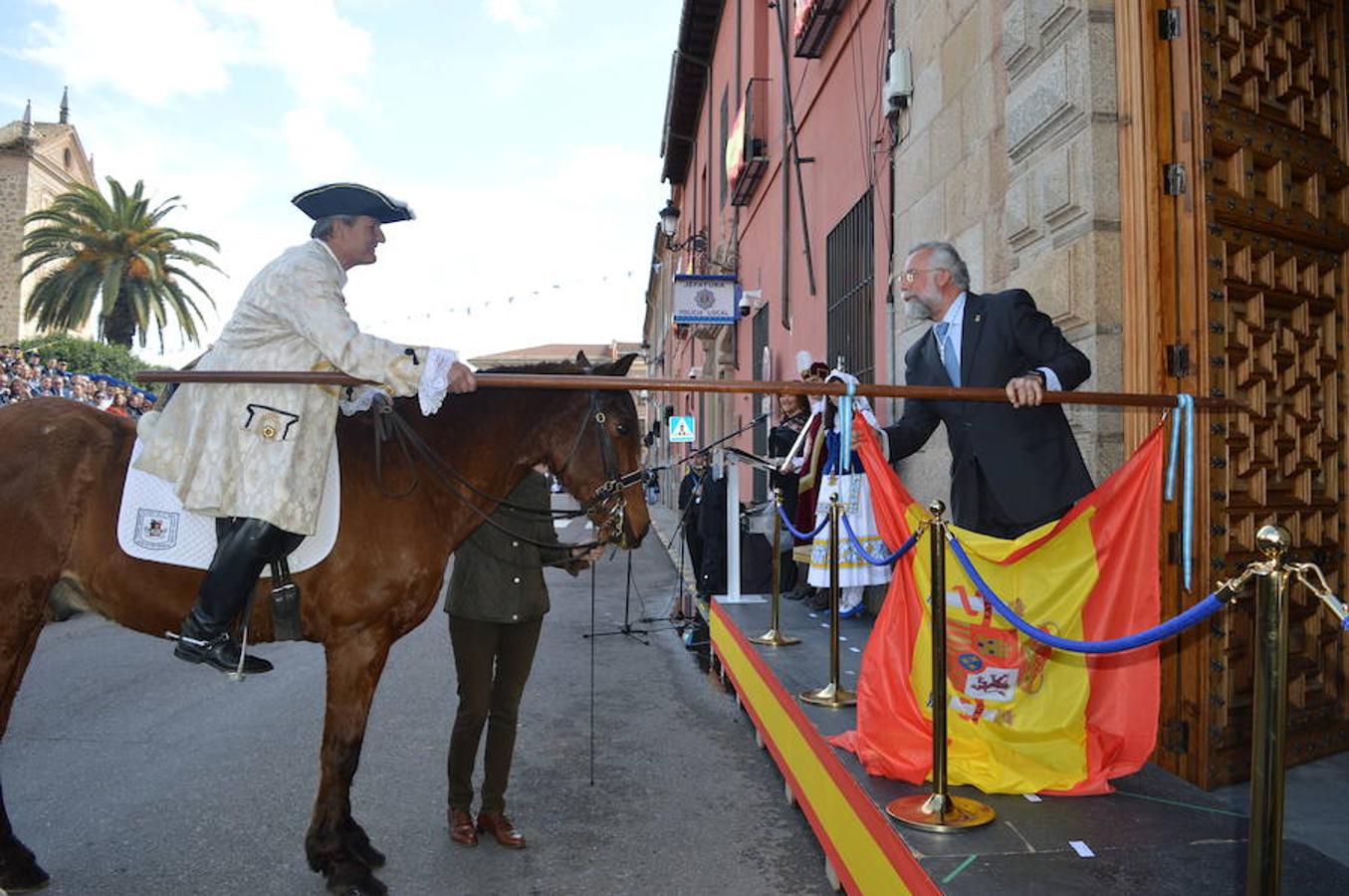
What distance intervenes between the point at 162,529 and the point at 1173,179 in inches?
172

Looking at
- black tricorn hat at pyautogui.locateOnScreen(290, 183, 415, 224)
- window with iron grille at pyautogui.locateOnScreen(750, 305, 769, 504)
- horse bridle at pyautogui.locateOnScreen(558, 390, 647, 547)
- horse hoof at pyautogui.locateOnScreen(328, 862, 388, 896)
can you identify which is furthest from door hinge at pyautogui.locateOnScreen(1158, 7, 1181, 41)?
window with iron grille at pyautogui.locateOnScreen(750, 305, 769, 504)

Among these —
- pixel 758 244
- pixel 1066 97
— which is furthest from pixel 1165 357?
pixel 758 244

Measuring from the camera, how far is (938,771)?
2902mm

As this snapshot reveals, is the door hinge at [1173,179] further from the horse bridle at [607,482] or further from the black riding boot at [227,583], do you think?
the black riding boot at [227,583]

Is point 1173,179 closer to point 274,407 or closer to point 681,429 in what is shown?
Result: point 274,407

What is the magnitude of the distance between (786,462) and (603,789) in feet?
9.86

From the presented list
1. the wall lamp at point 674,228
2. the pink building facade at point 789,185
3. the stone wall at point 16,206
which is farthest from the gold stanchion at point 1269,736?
the stone wall at point 16,206

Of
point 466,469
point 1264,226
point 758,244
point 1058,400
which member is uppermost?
point 758,244

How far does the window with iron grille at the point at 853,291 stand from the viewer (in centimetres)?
827

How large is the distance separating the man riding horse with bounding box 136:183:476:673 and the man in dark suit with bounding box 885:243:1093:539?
79.3 inches

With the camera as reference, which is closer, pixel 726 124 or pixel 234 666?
pixel 234 666

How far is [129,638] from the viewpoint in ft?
26.1

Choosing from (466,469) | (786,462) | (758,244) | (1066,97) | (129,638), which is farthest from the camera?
(758,244)

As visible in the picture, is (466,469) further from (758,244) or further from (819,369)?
(758,244)
